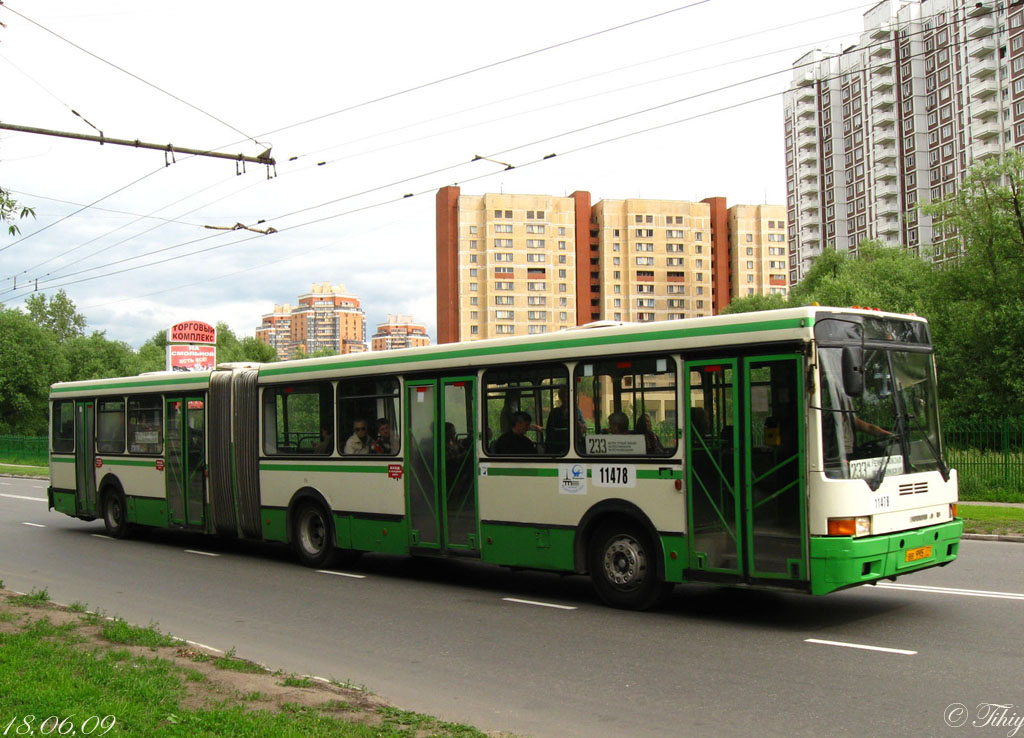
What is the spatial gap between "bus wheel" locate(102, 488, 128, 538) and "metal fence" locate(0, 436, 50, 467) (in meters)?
37.4

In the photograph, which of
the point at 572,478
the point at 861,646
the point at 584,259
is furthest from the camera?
the point at 584,259

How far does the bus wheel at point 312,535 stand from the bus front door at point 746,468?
6291 mm

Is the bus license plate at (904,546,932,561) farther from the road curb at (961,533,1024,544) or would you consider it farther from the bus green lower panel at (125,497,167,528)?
the bus green lower panel at (125,497,167,528)

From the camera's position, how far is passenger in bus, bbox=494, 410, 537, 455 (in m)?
11.1

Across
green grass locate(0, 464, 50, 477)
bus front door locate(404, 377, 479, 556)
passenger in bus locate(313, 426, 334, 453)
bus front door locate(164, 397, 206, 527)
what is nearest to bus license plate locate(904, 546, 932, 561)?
bus front door locate(404, 377, 479, 556)

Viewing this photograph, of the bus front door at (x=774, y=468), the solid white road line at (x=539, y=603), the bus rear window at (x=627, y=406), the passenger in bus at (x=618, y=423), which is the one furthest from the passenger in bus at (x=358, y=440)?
the bus front door at (x=774, y=468)

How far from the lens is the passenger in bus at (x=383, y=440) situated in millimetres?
12820

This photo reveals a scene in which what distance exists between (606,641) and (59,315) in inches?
4386

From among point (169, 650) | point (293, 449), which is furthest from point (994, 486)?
point (169, 650)

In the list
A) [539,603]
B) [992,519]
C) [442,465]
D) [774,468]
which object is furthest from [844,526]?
[992,519]

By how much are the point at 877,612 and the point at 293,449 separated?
8.38m

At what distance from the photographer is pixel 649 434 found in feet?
32.5

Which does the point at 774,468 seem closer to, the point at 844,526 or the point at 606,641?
the point at 844,526

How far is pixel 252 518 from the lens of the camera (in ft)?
49.5
